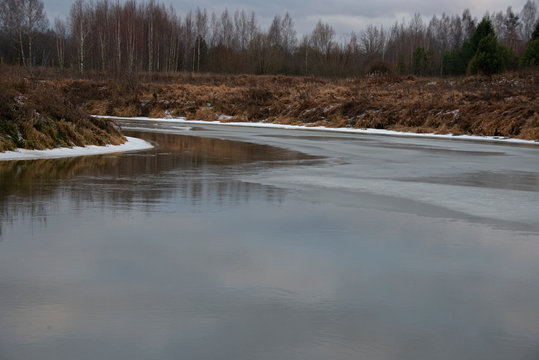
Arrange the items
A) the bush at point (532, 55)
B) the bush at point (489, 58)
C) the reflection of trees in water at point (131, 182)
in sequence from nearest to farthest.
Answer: the reflection of trees in water at point (131, 182) < the bush at point (532, 55) < the bush at point (489, 58)

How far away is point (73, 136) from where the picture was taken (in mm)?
17859

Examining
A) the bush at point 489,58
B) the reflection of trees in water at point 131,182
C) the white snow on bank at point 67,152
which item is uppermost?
the bush at point 489,58

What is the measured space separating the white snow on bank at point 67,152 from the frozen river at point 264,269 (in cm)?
401

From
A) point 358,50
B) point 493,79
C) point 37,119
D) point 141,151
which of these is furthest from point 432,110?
point 358,50

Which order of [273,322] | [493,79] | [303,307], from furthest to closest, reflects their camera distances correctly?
[493,79]
[303,307]
[273,322]

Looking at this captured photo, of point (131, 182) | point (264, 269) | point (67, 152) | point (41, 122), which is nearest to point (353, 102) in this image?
point (41, 122)

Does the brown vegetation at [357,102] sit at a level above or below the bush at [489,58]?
below

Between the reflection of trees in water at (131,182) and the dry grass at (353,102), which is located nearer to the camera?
the reflection of trees in water at (131,182)

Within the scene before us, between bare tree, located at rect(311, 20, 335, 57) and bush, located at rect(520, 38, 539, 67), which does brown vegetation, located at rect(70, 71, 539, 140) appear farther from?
bare tree, located at rect(311, 20, 335, 57)

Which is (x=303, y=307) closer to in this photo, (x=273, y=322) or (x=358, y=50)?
(x=273, y=322)

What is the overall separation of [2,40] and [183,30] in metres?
29.2

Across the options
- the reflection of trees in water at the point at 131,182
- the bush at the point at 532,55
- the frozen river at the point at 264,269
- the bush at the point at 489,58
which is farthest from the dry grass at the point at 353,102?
the frozen river at the point at 264,269

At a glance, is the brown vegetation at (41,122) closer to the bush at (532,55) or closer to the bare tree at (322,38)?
the bush at (532,55)

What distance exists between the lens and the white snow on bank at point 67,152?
1512 cm
